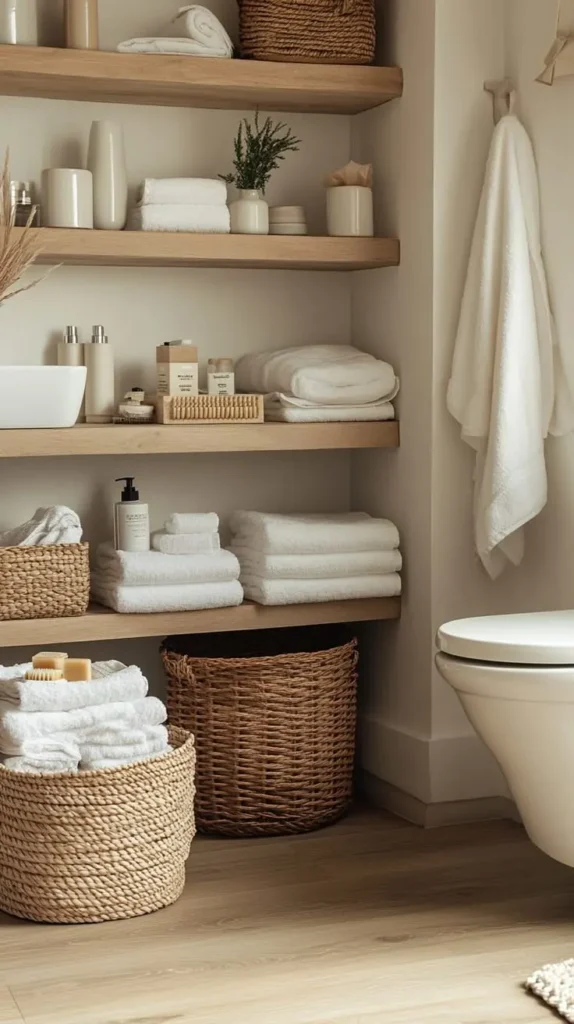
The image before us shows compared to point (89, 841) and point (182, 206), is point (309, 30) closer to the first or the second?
point (182, 206)

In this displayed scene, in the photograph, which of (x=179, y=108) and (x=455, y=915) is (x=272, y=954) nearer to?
(x=455, y=915)

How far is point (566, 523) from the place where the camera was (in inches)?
113

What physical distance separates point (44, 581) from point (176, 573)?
276mm

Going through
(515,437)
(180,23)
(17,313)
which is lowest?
(515,437)

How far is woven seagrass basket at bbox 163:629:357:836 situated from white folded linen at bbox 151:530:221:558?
0.23 metres

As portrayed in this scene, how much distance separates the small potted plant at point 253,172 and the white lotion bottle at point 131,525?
0.63 metres

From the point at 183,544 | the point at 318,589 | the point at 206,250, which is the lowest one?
the point at 318,589

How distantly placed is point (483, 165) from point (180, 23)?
2.39 ft

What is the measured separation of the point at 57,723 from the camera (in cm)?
247

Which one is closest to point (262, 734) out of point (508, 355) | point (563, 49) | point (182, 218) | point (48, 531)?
point (48, 531)

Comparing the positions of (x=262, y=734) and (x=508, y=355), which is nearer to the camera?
(x=508, y=355)

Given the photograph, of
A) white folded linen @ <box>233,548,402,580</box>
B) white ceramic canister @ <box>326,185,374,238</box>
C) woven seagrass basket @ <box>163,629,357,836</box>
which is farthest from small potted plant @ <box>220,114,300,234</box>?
woven seagrass basket @ <box>163,629,357,836</box>

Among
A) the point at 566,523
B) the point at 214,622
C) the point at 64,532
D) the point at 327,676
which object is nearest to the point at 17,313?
the point at 64,532

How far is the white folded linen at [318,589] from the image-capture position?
2.95 meters
